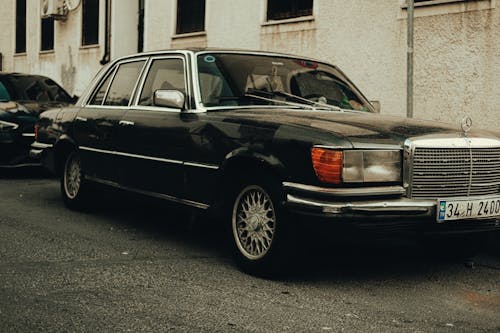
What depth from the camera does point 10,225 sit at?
7.26 m

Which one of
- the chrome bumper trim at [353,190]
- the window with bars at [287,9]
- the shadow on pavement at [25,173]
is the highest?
the window with bars at [287,9]

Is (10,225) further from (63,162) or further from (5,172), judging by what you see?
(5,172)

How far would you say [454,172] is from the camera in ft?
17.3

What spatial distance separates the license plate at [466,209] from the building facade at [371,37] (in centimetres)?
493

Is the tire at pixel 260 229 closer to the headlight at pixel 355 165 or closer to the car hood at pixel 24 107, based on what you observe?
the headlight at pixel 355 165

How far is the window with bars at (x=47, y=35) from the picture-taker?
23297 mm

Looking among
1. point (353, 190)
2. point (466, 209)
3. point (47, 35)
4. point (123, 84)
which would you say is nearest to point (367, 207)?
point (353, 190)

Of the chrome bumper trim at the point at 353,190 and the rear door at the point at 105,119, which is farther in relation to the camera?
the rear door at the point at 105,119

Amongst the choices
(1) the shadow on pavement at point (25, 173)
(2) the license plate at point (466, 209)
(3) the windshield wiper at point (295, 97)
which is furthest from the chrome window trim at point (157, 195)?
(1) the shadow on pavement at point (25, 173)

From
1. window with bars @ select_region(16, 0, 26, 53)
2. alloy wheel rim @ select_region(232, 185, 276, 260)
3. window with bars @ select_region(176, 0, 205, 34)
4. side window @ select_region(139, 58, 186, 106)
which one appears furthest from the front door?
window with bars @ select_region(16, 0, 26, 53)

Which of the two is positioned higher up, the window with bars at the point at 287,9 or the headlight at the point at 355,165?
the window with bars at the point at 287,9

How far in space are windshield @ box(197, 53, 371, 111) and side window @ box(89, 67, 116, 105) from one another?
163 cm

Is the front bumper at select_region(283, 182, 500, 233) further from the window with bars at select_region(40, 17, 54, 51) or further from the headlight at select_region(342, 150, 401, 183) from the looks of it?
the window with bars at select_region(40, 17, 54, 51)

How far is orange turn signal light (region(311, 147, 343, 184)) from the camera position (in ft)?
16.0
